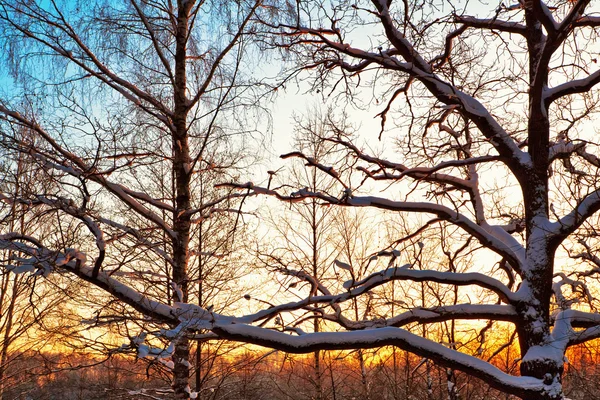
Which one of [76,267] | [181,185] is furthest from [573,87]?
[76,267]

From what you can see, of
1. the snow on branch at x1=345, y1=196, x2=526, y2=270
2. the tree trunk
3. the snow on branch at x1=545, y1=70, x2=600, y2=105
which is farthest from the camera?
the tree trunk

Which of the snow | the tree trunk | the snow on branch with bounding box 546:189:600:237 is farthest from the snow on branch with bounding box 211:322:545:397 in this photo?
the tree trunk

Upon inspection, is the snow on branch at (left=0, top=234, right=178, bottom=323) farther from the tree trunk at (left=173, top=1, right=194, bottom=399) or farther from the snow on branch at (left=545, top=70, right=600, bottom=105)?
the snow on branch at (left=545, top=70, right=600, bottom=105)

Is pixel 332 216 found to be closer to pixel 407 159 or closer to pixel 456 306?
pixel 407 159

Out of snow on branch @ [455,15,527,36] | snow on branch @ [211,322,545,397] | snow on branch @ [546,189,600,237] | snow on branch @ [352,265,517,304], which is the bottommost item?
snow on branch @ [211,322,545,397]

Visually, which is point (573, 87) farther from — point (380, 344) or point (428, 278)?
point (380, 344)

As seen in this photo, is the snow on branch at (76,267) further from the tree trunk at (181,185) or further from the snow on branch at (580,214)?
the snow on branch at (580,214)

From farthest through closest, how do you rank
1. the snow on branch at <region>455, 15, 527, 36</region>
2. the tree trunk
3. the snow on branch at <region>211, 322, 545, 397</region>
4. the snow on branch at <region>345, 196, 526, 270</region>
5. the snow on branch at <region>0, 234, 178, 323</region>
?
the tree trunk, the snow on branch at <region>455, 15, 527, 36</region>, the snow on branch at <region>345, 196, 526, 270</region>, the snow on branch at <region>211, 322, 545, 397</region>, the snow on branch at <region>0, 234, 178, 323</region>

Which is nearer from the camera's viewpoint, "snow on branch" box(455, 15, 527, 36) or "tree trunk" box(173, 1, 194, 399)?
"snow on branch" box(455, 15, 527, 36)

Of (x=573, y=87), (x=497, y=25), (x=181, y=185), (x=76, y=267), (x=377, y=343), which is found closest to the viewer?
(x=76, y=267)

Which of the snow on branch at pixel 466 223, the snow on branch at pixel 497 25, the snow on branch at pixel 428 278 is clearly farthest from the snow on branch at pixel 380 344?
the snow on branch at pixel 497 25

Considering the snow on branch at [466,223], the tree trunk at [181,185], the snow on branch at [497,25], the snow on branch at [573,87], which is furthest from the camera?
the tree trunk at [181,185]

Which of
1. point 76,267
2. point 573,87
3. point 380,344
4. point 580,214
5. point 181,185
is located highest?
point 573,87

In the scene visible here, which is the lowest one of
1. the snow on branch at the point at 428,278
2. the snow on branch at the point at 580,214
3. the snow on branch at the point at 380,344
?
the snow on branch at the point at 380,344
